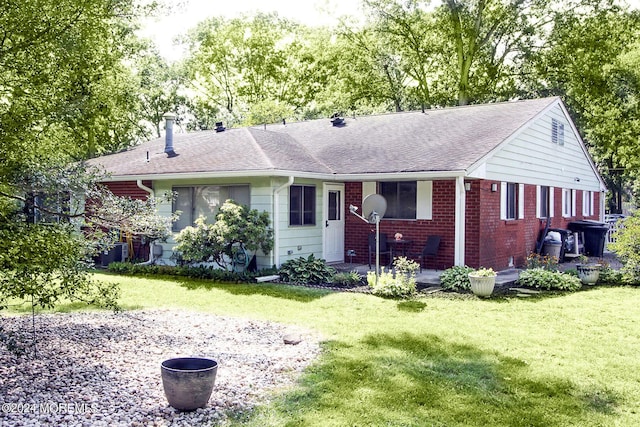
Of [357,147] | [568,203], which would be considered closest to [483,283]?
[357,147]

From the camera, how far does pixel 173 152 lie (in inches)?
654

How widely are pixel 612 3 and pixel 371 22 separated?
1153cm

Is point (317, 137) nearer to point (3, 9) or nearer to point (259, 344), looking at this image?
point (259, 344)

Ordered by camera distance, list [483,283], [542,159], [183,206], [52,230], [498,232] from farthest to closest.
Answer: [542,159] → [183,206] → [498,232] → [483,283] → [52,230]

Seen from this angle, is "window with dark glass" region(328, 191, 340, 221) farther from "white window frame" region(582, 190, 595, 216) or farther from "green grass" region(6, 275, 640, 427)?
"white window frame" region(582, 190, 595, 216)

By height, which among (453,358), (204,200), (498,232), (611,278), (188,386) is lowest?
(453,358)

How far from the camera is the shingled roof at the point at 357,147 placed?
1312cm

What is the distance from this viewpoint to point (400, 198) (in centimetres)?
1395

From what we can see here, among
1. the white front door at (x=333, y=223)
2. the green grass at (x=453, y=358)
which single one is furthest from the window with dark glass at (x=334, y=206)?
the green grass at (x=453, y=358)

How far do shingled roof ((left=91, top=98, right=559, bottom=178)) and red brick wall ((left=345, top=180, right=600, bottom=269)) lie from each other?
2.80ft

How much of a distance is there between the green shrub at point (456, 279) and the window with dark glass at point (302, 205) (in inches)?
160

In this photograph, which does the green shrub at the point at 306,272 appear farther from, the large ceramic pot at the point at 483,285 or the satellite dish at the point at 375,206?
the large ceramic pot at the point at 483,285

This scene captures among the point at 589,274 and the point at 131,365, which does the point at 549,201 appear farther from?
the point at 131,365

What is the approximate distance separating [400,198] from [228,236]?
4.47 metres
